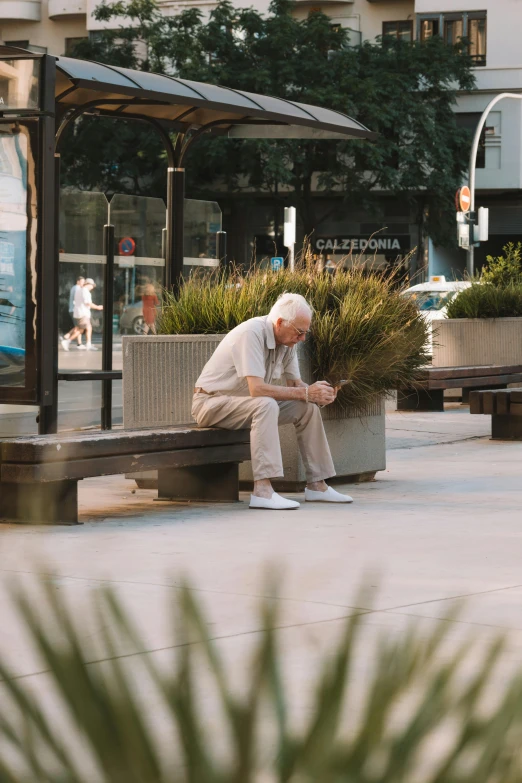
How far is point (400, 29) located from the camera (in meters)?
45.0

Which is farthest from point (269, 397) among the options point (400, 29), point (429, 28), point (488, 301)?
point (400, 29)

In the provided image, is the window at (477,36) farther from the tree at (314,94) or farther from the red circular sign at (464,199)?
the red circular sign at (464,199)

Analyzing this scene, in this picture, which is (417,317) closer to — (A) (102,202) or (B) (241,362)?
(B) (241,362)

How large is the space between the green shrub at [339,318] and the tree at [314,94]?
29827 millimetres

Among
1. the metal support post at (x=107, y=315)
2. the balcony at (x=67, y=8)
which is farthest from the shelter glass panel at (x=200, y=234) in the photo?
the balcony at (x=67, y=8)

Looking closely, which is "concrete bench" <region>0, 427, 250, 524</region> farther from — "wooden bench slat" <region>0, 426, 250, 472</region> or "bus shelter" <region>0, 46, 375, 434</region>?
"bus shelter" <region>0, 46, 375, 434</region>

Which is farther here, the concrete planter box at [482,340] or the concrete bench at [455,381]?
the concrete planter box at [482,340]

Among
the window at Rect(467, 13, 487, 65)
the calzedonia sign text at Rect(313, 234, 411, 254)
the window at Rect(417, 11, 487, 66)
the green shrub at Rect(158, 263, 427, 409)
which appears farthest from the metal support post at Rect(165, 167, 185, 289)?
the window at Rect(467, 13, 487, 65)

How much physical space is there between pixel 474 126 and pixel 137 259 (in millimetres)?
31471

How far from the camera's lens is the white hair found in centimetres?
838

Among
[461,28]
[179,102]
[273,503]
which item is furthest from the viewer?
[461,28]

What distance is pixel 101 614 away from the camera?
106 cm

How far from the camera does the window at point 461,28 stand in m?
43.0

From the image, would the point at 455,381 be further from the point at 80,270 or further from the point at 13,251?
the point at 13,251
